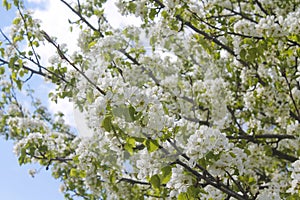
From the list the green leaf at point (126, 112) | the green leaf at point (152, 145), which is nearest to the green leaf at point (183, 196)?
the green leaf at point (152, 145)

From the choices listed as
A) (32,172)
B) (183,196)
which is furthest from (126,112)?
(32,172)

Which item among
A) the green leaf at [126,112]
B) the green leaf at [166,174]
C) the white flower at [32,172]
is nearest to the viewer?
the green leaf at [126,112]

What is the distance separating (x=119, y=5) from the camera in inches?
169

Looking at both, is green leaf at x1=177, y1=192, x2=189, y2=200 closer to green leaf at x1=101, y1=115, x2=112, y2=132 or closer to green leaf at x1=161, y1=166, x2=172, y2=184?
green leaf at x1=161, y1=166, x2=172, y2=184

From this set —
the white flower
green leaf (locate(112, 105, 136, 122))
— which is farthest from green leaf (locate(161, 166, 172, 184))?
the white flower

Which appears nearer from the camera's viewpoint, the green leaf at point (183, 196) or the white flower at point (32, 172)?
the green leaf at point (183, 196)

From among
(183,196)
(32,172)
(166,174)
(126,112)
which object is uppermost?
(32,172)

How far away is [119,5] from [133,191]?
1795mm

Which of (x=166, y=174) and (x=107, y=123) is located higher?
(x=107, y=123)

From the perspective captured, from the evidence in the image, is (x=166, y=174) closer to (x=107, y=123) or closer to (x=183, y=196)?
(x=183, y=196)

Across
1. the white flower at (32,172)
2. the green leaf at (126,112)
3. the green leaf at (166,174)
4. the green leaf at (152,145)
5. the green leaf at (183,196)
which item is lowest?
the green leaf at (183,196)

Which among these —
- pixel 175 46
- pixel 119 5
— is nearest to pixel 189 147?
pixel 119 5

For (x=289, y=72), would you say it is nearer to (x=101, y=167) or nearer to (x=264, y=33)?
(x=264, y=33)

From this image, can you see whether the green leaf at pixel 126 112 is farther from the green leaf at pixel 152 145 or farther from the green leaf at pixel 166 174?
the green leaf at pixel 166 174
